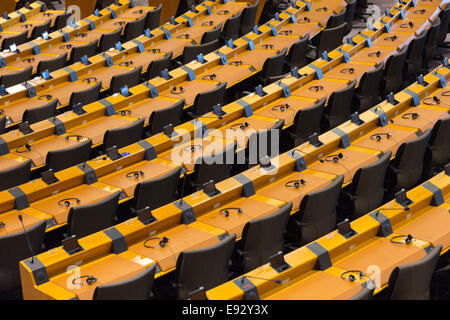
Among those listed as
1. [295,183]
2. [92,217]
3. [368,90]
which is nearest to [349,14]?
[368,90]

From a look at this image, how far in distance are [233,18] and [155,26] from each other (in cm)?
149

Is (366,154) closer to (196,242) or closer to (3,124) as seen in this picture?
(196,242)

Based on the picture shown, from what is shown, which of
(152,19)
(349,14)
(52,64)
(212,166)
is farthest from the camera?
(152,19)

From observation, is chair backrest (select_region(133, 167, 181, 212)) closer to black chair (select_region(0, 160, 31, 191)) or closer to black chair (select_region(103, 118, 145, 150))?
black chair (select_region(103, 118, 145, 150))

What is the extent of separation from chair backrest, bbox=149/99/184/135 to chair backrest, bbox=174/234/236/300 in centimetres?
251

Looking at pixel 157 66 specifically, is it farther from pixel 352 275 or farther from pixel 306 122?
pixel 352 275

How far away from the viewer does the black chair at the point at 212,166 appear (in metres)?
5.99

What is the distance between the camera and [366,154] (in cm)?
610

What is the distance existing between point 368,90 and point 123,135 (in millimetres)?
2815

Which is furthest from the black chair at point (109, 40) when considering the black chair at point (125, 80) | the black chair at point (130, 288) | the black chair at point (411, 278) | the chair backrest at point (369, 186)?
the black chair at point (411, 278)

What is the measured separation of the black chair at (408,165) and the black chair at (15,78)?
15.6 feet

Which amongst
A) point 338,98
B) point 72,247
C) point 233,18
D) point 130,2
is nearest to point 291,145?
point 338,98

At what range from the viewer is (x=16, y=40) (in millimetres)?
9961

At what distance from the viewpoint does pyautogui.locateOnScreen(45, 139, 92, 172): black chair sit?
609 cm
